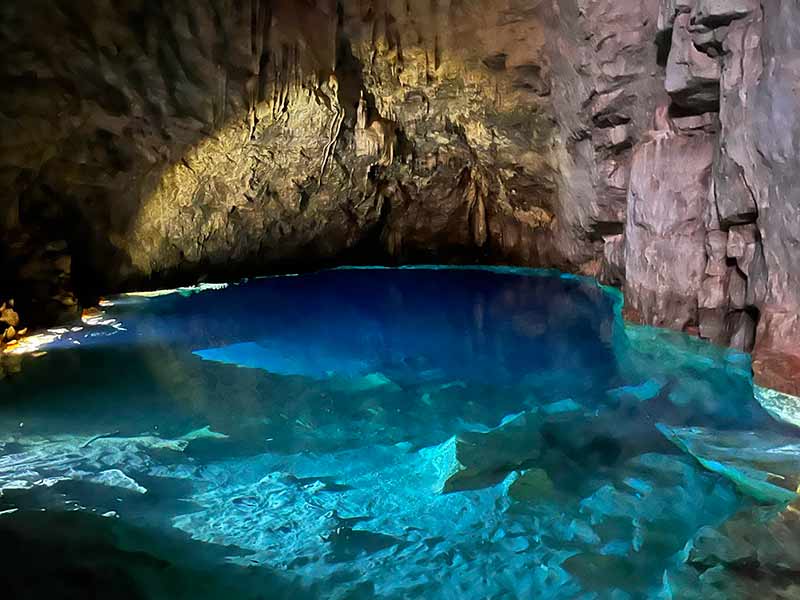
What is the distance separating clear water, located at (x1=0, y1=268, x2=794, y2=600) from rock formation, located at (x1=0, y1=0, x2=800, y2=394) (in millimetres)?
1233

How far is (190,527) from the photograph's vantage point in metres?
2.71

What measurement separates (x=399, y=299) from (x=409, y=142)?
3.71 m

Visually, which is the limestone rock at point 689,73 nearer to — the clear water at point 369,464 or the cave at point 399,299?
the cave at point 399,299

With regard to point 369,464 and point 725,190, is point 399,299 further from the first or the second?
point 369,464

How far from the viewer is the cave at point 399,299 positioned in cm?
260

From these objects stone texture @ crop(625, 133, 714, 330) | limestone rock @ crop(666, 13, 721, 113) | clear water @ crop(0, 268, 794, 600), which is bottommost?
clear water @ crop(0, 268, 794, 600)

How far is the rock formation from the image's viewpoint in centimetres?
558

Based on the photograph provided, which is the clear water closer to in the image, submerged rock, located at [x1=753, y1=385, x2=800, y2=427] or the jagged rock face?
submerged rock, located at [x1=753, y1=385, x2=800, y2=427]

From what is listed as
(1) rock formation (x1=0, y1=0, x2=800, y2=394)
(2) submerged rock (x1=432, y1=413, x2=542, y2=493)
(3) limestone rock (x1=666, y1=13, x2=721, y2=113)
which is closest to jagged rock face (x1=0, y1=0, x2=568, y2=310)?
(1) rock formation (x1=0, y1=0, x2=800, y2=394)

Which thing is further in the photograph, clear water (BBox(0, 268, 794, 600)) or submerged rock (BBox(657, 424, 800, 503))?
submerged rock (BBox(657, 424, 800, 503))

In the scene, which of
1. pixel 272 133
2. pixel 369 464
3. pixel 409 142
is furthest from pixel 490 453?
pixel 409 142

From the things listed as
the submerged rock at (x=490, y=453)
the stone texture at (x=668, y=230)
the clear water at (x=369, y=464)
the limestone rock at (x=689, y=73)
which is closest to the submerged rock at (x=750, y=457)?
the clear water at (x=369, y=464)

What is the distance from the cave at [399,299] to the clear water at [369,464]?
22mm

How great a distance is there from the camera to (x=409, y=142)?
37.2ft
